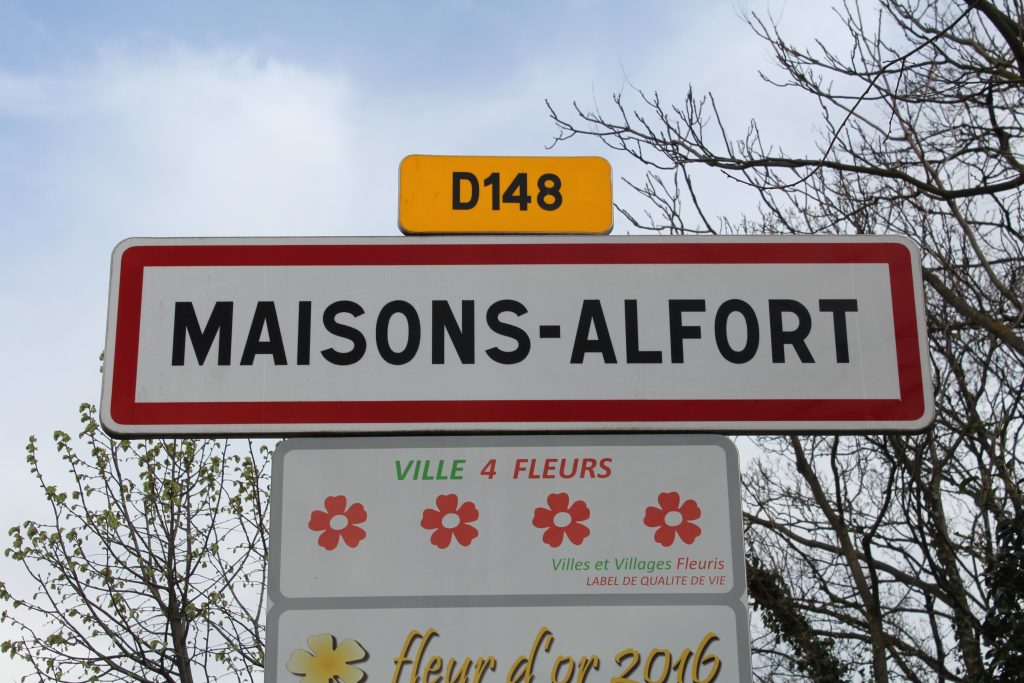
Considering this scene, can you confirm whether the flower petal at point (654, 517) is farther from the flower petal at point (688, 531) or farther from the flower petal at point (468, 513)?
the flower petal at point (468, 513)

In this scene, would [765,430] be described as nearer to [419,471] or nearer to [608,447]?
[608,447]

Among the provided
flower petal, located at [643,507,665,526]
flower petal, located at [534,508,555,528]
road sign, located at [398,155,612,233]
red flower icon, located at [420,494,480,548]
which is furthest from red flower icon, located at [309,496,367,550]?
road sign, located at [398,155,612,233]

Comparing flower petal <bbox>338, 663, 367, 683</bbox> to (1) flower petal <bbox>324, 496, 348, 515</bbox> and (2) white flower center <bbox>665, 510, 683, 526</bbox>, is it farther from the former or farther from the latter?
(2) white flower center <bbox>665, 510, 683, 526</bbox>

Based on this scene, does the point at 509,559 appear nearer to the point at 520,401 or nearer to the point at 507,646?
the point at 507,646

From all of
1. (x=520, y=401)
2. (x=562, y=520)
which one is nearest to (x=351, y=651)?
(x=562, y=520)

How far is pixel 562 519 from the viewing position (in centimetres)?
183

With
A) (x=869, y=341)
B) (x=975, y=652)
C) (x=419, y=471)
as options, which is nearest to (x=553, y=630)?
(x=419, y=471)

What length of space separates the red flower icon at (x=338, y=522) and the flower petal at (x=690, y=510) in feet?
1.73

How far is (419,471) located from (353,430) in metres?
0.14

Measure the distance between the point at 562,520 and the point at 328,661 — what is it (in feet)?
1.42

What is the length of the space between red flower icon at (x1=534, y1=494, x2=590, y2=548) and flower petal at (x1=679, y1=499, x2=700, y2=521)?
0.16 meters

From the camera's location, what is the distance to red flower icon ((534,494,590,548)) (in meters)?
1.82

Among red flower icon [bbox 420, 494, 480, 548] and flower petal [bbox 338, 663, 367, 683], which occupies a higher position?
red flower icon [bbox 420, 494, 480, 548]

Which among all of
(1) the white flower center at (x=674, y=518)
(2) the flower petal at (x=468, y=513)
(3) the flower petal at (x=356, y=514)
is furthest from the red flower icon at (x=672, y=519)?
(3) the flower petal at (x=356, y=514)
